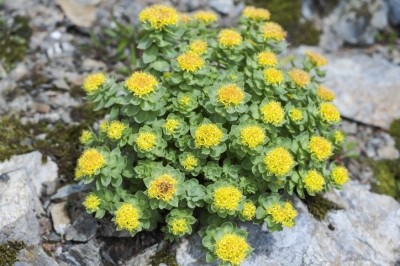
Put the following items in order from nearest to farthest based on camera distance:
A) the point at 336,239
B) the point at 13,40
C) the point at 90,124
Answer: the point at 336,239 < the point at 90,124 < the point at 13,40

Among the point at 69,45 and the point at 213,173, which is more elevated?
the point at 213,173

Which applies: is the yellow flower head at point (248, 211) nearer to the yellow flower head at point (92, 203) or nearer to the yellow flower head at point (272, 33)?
the yellow flower head at point (92, 203)

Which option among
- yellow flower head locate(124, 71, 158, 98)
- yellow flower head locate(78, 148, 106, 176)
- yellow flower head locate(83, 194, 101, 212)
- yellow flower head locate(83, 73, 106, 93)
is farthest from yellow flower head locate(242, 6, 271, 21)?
yellow flower head locate(83, 194, 101, 212)

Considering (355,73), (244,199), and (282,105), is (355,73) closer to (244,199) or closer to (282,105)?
(282,105)

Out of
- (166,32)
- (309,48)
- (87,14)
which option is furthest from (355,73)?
(87,14)

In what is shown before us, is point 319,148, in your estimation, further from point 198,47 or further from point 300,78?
point 198,47

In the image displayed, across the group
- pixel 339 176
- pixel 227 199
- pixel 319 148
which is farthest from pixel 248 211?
pixel 339 176

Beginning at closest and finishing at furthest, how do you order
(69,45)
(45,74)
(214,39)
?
(214,39)
(45,74)
(69,45)
